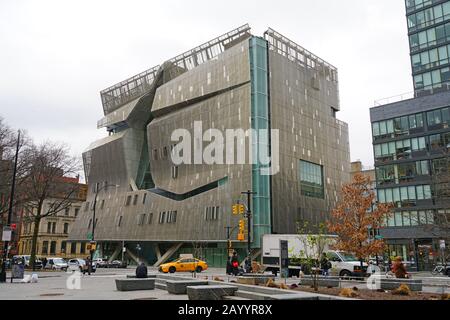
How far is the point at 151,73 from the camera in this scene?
7519cm

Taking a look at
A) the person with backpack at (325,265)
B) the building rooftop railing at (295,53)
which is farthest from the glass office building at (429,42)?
the person with backpack at (325,265)

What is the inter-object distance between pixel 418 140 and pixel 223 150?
2472cm

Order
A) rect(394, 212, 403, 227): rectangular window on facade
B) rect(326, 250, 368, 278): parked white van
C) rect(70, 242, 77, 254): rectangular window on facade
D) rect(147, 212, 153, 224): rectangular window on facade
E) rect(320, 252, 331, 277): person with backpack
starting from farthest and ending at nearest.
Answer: rect(70, 242, 77, 254): rectangular window on facade → rect(147, 212, 153, 224): rectangular window on facade → rect(394, 212, 403, 227): rectangular window on facade → rect(326, 250, 368, 278): parked white van → rect(320, 252, 331, 277): person with backpack

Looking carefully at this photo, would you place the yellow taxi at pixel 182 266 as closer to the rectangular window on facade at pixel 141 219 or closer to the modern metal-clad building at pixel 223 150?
the modern metal-clad building at pixel 223 150

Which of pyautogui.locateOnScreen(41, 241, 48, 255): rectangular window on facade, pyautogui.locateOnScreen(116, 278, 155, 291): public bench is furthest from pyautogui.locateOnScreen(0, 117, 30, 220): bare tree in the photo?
pyautogui.locateOnScreen(41, 241, 48, 255): rectangular window on facade

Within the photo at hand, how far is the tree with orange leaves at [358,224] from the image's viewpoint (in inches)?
1186

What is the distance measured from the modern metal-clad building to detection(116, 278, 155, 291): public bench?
3112 cm

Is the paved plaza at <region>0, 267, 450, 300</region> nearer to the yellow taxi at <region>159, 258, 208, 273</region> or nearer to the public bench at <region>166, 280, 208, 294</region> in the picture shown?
the public bench at <region>166, 280, 208, 294</region>

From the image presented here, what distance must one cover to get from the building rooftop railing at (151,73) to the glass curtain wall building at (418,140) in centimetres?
2360

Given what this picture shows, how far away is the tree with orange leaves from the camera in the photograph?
98.8 ft

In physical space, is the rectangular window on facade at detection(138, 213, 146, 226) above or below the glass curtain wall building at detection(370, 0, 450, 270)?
below
